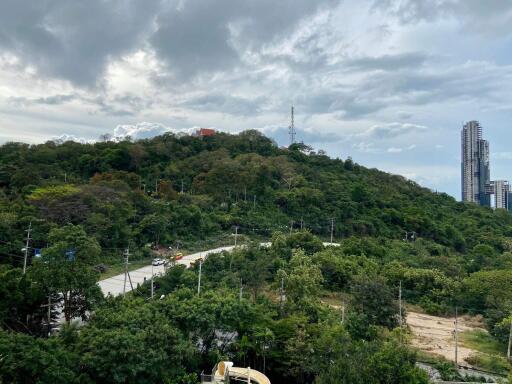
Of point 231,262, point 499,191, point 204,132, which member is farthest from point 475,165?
point 231,262

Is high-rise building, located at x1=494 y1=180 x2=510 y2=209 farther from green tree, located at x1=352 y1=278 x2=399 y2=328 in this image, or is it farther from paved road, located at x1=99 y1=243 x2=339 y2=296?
green tree, located at x1=352 y1=278 x2=399 y2=328

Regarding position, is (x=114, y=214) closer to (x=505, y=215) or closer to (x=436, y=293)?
(x=436, y=293)

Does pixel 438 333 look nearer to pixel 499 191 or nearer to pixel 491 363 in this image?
pixel 491 363

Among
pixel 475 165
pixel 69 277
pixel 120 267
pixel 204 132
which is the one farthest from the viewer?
pixel 475 165

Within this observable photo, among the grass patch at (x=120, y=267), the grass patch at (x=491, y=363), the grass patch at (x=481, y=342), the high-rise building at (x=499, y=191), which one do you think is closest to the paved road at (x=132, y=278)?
the grass patch at (x=120, y=267)

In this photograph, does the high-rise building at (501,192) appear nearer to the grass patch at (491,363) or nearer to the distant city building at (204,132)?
the distant city building at (204,132)

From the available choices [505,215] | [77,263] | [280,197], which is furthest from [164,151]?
[505,215]

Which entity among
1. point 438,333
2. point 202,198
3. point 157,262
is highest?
point 202,198

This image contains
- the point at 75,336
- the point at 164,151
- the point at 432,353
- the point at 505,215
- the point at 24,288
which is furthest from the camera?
the point at 505,215
